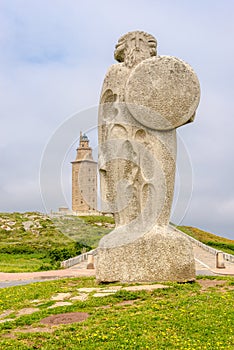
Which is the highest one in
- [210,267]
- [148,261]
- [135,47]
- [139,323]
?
[135,47]

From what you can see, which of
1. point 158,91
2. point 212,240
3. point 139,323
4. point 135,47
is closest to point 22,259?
point 212,240

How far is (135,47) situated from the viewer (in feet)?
33.1

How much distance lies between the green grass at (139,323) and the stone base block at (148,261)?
0.66 m

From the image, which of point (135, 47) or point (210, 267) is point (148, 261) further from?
point (210, 267)

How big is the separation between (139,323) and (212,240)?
30.5 metres

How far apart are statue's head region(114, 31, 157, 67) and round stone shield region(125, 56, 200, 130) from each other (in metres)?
0.58

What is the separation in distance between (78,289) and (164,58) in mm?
4891

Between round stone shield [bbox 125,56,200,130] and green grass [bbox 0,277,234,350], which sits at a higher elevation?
round stone shield [bbox 125,56,200,130]

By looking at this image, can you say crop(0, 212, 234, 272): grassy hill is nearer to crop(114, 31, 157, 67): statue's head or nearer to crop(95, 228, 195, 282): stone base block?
crop(95, 228, 195, 282): stone base block

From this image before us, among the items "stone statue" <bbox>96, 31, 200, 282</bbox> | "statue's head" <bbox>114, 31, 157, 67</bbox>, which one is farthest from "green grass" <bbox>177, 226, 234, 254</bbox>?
"statue's head" <bbox>114, 31, 157, 67</bbox>

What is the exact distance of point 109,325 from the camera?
5.95 metres

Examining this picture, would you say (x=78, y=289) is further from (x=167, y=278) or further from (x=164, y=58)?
(x=164, y=58)

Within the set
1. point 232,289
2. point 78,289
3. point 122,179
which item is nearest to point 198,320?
point 232,289

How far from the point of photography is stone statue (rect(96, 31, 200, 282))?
9.10 meters
